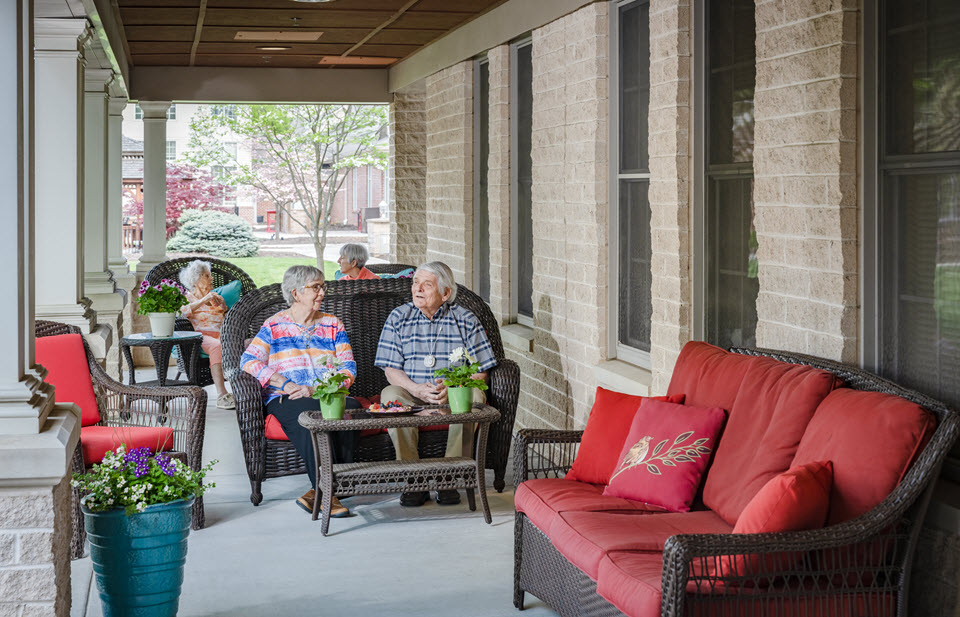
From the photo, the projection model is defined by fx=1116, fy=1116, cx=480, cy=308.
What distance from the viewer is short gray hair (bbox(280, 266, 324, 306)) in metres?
5.40

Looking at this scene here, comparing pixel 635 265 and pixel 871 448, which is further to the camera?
pixel 635 265

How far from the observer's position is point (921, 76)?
333cm

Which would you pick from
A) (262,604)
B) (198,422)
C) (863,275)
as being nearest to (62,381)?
(198,422)

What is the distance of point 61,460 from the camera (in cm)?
304

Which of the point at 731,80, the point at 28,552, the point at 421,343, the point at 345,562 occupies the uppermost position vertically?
the point at 731,80

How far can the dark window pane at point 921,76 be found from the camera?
319 cm

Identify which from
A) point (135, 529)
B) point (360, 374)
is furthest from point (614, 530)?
point (360, 374)

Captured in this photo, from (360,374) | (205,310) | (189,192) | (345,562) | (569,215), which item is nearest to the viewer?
(345,562)

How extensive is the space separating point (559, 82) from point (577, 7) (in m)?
0.50

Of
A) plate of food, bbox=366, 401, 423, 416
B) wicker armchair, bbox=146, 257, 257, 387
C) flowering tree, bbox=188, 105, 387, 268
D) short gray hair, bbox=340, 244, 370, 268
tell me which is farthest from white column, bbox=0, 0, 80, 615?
flowering tree, bbox=188, 105, 387, 268

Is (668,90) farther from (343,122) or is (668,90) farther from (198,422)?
(343,122)

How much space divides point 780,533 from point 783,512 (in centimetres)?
7

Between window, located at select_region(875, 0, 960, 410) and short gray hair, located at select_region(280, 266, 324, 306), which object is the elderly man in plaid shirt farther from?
window, located at select_region(875, 0, 960, 410)

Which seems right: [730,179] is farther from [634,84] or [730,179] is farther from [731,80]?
[634,84]
